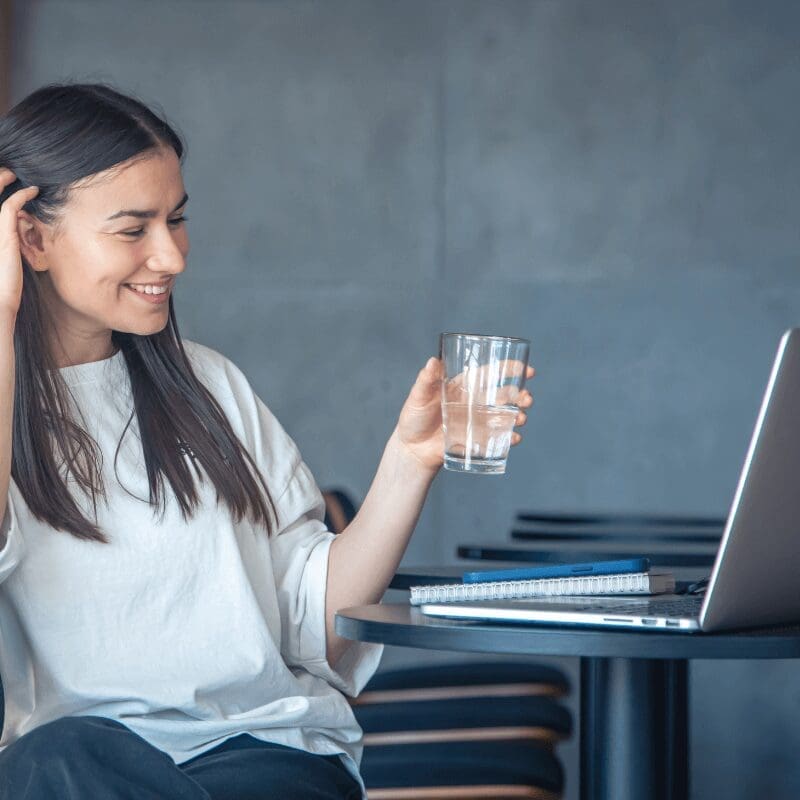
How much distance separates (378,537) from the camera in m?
1.69

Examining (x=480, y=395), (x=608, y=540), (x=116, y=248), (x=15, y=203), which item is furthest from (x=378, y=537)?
(x=608, y=540)

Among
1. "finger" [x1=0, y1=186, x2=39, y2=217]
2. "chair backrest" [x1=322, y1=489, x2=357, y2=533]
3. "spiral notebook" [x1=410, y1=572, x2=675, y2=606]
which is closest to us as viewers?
"spiral notebook" [x1=410, y1=572, x2=675, y2=606]

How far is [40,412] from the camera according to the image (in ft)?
5.45

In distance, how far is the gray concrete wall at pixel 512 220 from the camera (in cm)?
396

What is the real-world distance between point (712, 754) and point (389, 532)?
2574 mm

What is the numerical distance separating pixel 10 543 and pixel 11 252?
1.11ft

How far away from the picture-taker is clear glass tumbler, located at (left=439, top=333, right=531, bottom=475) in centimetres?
137

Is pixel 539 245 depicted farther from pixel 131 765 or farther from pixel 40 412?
pixel 131 765

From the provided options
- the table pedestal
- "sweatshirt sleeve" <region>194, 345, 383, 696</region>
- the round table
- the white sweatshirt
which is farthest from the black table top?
"sweatshirt sleeve" <region>194, 345, 383, 696</region>

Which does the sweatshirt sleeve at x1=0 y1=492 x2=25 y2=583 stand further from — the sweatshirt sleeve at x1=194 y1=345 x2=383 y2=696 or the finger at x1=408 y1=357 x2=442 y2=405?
the finger at x1=408 y1=357 x2=442 y2=405

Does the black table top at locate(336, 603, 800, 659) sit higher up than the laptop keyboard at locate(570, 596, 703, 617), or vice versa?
the laptop keyboard at locate(570, 596, 703, 617)

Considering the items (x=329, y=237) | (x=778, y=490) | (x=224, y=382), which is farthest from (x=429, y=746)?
(x=329, y=237)

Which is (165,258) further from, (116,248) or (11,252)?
(11,252)

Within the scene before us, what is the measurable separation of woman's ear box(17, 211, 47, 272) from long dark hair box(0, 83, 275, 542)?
11 mm
